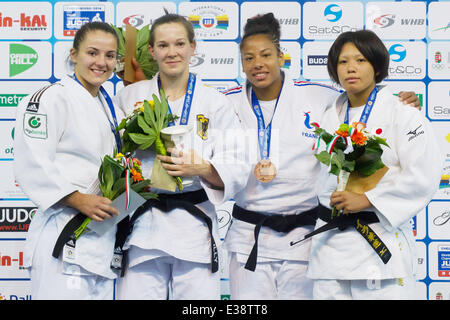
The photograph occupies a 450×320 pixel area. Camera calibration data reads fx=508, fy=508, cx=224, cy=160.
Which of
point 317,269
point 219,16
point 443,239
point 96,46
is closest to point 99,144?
point 96,46

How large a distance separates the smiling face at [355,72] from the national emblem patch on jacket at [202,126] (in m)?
0.74

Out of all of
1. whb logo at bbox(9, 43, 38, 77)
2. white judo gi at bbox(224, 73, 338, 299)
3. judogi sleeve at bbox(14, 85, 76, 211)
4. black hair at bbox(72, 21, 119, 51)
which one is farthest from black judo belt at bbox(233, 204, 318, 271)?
whb logo at bbox(9, 43, 38, 77)

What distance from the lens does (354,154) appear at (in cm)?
A: 238

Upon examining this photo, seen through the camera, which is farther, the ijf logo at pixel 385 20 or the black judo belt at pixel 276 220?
the ijf logo at pixel 385 20

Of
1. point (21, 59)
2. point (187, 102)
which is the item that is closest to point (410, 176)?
point (187, 102)

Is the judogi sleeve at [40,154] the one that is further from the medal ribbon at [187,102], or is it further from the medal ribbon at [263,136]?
the medal ribbon at [263,136]

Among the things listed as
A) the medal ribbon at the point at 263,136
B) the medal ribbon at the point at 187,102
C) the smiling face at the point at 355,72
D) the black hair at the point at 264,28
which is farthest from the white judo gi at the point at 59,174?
the smiling face at the point at 355,72

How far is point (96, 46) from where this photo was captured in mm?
2520

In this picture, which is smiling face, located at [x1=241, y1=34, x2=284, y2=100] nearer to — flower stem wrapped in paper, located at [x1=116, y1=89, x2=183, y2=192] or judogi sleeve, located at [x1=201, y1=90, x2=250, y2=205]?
judogi sleeve, located at [x1=201, y1=90, x2=250, y2=205]

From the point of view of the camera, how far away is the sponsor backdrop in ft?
12.8

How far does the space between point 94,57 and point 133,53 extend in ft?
1.61

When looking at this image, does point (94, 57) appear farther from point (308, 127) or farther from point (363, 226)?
point (363, 226)

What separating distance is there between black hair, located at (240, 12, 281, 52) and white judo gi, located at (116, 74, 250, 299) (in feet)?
1.72

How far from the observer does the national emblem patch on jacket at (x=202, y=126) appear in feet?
8.59
